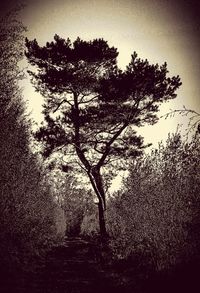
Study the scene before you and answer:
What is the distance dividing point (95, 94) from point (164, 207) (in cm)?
1097

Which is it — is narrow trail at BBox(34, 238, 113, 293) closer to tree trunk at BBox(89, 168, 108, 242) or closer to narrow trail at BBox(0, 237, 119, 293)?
narrow trail at BBox(0, 237, 119, 293)

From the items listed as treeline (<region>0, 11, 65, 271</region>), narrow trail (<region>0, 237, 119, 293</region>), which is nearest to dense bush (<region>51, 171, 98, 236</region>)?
treeline (<region>0, 11, 65, 271</region>)

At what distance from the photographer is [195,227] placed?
273 inches

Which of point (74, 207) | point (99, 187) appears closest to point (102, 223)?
point (99, 187)

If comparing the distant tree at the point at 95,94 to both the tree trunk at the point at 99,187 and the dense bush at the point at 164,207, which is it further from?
the dense bush at the point at 164,207

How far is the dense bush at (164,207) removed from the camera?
710 centimetres

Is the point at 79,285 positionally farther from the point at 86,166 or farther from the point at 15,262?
the point at 86,166

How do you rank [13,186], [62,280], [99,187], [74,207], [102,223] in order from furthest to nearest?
[74,207] < [99,187] < [102,223] < [13,186] < [62,280]

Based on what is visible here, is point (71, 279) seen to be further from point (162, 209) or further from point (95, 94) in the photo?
point (95, 94)

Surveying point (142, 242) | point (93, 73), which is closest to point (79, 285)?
point (142, 242)

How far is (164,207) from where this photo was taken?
838cm

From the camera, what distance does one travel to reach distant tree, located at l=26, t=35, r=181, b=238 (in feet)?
54.7

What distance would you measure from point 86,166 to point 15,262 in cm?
1099

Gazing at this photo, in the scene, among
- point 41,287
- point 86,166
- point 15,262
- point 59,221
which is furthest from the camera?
point 59,221
